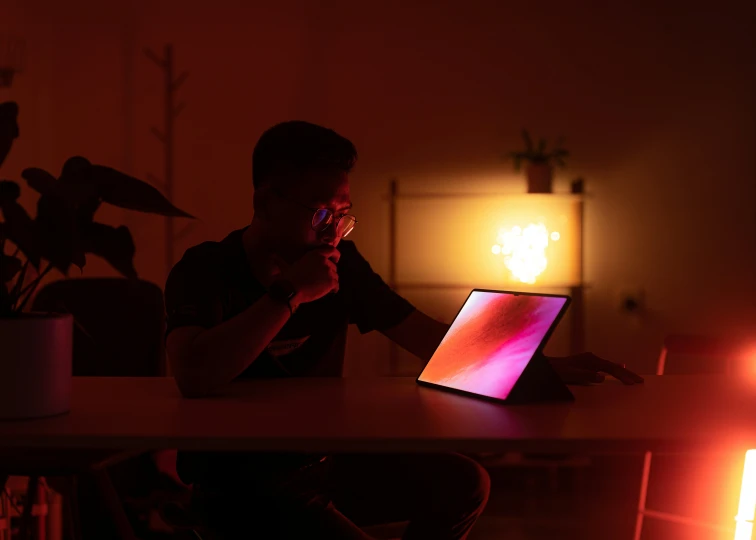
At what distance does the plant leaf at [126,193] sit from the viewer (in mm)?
1034

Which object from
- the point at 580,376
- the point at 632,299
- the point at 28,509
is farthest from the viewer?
the point at 632,299

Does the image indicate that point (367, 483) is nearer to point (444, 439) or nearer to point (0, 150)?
point (444, 439)

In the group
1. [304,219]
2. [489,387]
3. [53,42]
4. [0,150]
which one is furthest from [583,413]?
[53,42]

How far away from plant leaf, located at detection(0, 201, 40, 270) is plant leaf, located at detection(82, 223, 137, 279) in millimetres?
63

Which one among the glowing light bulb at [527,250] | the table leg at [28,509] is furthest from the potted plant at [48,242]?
the glowing light bulb at [527,250]

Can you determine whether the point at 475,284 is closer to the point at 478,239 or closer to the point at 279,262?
the point at 478,239

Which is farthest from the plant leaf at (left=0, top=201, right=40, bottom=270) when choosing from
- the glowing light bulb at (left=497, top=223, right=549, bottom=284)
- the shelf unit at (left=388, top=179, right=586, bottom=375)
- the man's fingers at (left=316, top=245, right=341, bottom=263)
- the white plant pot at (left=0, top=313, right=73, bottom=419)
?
the glowing light bulb at (left=497, top=223, right=549, bottom=284)

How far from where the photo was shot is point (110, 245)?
102 centimetres

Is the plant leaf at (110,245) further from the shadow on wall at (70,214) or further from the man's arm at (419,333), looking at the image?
the man's arm at (419,333)

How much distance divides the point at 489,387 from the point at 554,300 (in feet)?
0.62

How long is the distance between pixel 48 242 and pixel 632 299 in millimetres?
3439

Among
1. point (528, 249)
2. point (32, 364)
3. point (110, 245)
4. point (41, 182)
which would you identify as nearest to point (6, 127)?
point (41, 182)

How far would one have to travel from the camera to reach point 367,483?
142 cm

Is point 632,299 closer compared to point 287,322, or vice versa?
point 287,322
